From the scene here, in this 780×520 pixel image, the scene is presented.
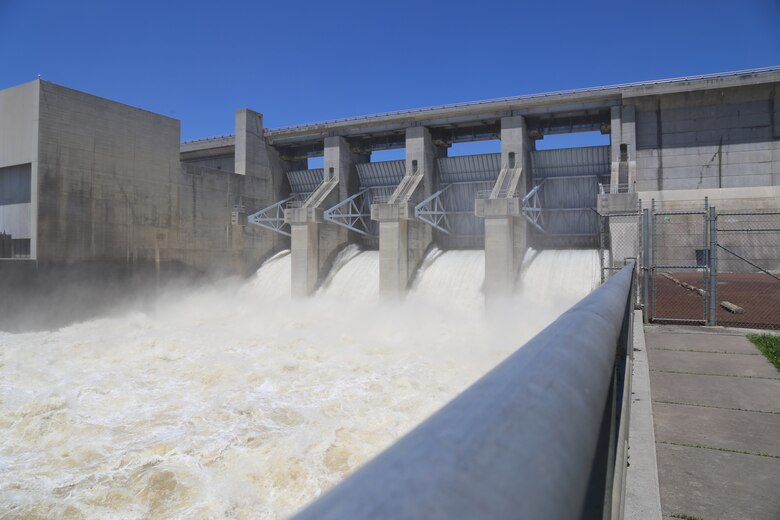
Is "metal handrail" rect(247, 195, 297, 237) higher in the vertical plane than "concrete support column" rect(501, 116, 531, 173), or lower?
lower

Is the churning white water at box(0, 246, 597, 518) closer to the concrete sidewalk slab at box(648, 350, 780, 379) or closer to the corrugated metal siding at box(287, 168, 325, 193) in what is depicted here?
the concrete sidewalk slab at box(648, 350, 780, 379)

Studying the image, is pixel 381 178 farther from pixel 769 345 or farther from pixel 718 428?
pixel 718 428

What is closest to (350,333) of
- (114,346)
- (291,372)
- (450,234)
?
(291,372)

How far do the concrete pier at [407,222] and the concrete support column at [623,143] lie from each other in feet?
22.2

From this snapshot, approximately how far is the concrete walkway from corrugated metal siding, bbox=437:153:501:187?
15470 mm

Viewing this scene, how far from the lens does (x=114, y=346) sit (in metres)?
13.9

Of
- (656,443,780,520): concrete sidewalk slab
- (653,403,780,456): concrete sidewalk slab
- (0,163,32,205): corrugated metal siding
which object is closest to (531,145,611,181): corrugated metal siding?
(653,403,780,456): concrete sidewalk slab

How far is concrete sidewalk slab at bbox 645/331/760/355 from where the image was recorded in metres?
5.91

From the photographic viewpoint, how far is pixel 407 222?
18.6 metres

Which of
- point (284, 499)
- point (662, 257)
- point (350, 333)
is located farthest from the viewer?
point (350, 333)

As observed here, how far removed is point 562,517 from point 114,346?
15.6m

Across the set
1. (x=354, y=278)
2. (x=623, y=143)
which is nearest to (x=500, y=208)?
(x=623, y=143)

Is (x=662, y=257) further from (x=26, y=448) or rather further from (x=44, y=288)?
(x=44, y=288)

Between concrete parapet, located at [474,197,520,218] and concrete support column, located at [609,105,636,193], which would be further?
concrete support column, located at [609,105,636,193]
